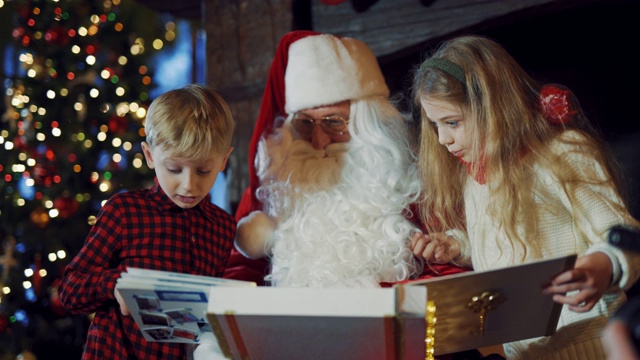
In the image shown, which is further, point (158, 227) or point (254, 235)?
point (254, 235)

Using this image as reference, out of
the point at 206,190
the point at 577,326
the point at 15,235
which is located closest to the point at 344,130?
the point at 206,190

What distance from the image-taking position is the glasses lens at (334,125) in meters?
2.67

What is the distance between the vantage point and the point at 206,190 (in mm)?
2203

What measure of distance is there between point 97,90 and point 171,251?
1910 millimetres

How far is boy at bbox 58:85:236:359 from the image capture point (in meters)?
2.10

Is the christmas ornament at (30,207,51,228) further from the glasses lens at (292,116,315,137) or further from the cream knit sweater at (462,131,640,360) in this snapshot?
the cream knit sweater at (462,131,640,360)

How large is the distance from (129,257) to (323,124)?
0.89 m

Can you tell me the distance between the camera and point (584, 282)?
1688mm

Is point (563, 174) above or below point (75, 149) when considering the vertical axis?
below

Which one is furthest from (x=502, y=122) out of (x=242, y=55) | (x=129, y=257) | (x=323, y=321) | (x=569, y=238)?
(x=242, y=55)

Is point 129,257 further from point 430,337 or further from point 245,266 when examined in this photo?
point 430,337

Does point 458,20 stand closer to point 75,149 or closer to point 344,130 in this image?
point 344,130

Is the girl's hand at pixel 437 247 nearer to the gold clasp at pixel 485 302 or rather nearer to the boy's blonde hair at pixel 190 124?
the gold clasp at pixel 485 302

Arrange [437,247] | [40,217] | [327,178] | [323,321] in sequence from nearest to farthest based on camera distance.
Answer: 1. [323,321]
2. [437,247]
3. [327,178]
4. [40,217]
